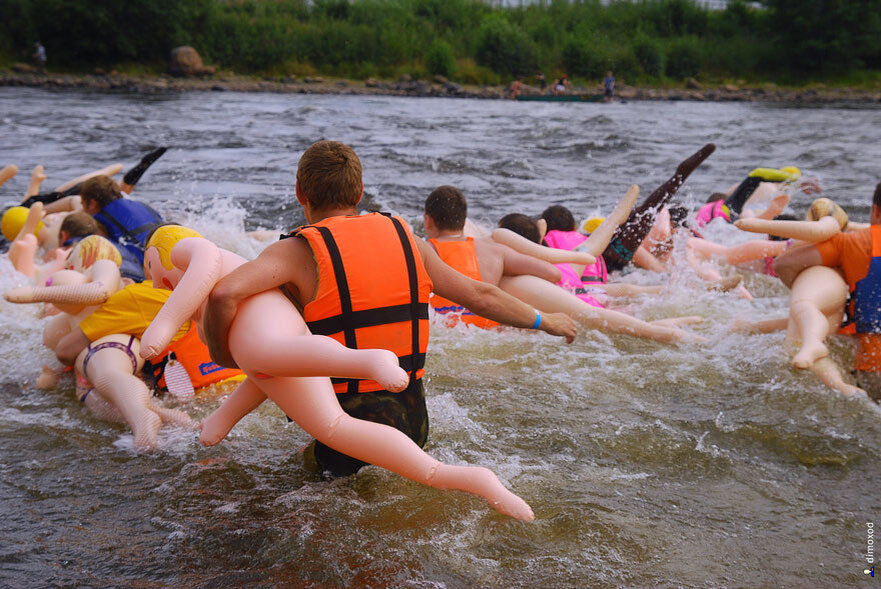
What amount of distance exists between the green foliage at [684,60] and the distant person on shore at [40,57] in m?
38.3

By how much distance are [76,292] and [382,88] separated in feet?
135

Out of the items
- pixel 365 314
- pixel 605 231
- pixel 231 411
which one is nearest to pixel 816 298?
pixel 605 231

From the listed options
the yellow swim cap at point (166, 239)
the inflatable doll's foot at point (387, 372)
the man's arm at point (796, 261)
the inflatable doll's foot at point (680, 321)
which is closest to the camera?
the inflatable doll's foot at point (387, 372)

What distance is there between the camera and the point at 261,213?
11711mm

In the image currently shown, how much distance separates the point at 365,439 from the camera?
3.17 metres

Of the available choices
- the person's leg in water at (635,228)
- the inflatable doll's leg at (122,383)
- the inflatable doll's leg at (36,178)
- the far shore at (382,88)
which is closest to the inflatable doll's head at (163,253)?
the inflatable doll's leg at (122,383)

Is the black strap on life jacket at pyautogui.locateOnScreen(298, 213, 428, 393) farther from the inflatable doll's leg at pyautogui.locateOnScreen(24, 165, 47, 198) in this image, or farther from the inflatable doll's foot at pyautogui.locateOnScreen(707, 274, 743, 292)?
the inflatable doll's leg at pyautogui.locateOnScreen(24, 165, 47, 198)

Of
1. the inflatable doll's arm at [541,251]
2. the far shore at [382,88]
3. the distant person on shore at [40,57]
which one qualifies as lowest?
the inflatable doll's arm at [541,251]

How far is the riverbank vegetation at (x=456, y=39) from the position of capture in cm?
4588

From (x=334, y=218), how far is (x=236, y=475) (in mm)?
1571

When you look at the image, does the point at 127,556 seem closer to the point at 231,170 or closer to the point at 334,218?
the point at 334,218

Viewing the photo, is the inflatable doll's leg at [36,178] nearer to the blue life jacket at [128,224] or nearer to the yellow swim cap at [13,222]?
the yellow swim cap at [13,222]

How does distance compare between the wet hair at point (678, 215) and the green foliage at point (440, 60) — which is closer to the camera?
the wet hair at point (678, 215)

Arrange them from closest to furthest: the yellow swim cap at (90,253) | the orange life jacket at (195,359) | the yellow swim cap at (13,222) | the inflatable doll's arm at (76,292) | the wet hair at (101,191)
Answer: the inflatable doll's arm at (76,292)
the orange life jacket at (195,359)
the yellow swim cap at (90,253)
the wet hair at (101,191)
the yellow swim cap at (13,222)
